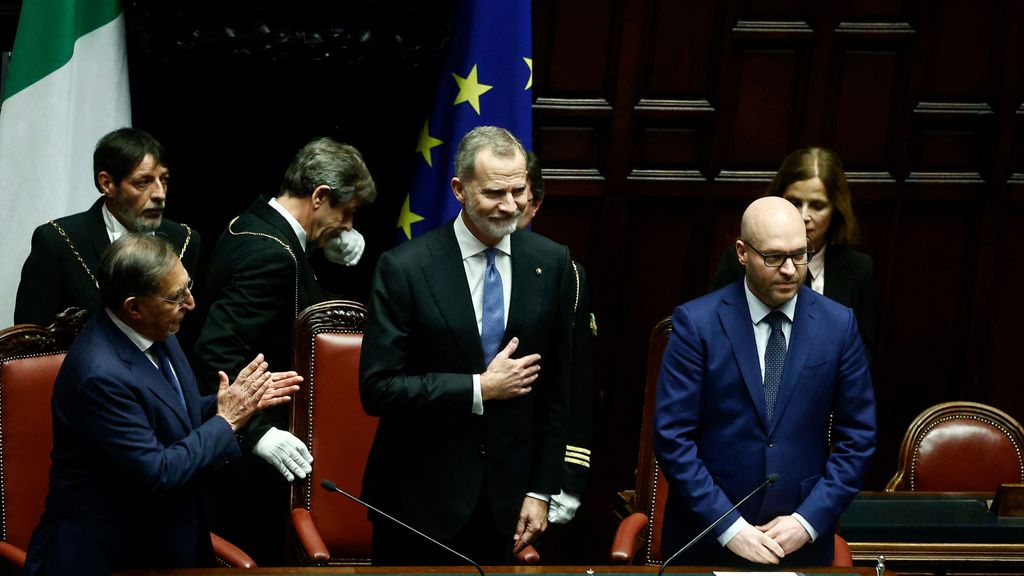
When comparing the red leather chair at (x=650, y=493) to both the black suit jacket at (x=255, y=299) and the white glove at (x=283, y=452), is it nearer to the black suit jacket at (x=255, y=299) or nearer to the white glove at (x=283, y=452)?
the white glove at (x=283, y=452)

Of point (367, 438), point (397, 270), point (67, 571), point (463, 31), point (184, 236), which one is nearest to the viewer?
point (67, 571)

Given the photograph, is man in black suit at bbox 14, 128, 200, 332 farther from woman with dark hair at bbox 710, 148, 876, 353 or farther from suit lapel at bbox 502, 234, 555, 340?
woman with dark hair at bbox 710, 148, 876, 353

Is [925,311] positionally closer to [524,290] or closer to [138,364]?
[524,290]

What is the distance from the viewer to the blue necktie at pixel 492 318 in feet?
10.6

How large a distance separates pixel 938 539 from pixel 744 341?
2.90ft

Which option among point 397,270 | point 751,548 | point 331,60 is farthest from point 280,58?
point 751,548

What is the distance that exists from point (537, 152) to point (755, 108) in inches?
33.5

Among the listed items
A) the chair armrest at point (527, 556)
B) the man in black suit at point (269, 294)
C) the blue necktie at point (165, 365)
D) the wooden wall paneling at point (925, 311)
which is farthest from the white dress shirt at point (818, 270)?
the blue necktie at point (165, 365)

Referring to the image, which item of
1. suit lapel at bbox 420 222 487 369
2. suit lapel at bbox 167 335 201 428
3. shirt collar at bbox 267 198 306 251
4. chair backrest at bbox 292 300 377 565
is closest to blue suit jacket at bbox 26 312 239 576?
suit lapel at bbox 167 335 201 428

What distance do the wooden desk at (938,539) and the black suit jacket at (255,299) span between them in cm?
166

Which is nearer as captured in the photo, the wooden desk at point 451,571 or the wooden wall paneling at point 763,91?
the wooden desk at point 451,571

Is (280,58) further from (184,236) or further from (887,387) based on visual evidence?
(887,387)

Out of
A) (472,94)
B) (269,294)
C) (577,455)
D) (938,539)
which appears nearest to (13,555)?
(269,294)

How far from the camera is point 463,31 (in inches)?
181
